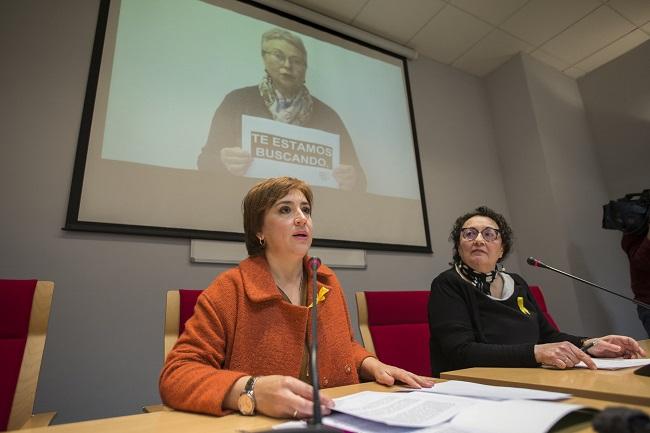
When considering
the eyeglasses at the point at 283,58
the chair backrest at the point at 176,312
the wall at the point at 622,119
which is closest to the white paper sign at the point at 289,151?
the eyeglasses at the point at 283,58

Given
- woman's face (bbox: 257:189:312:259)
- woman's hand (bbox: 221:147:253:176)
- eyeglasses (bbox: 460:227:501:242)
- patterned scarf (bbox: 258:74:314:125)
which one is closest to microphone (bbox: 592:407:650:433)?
woman's face (bbox: 257:189:312:259)

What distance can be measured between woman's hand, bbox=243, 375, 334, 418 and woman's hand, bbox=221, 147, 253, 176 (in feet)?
5.37

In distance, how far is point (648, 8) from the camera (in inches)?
114

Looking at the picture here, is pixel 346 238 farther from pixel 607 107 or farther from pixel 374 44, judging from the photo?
pixel 607 107

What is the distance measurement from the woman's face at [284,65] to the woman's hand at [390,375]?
194 cm

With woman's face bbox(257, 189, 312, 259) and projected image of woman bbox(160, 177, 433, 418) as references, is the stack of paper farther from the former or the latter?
woman's face bbox(257, 189, 312, 259)

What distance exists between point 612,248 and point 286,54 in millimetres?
3265

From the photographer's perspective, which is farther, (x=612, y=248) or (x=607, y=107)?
(x=607, y=107)

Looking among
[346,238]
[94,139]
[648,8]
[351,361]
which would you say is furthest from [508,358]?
[648,8]

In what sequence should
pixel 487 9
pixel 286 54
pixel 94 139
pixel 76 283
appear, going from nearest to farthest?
pixel 76 283
pixel 94 139
pixel 286 54
pixel 487 9

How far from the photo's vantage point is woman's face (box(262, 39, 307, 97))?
8.05 ft

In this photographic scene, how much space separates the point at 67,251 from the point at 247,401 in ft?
4.82

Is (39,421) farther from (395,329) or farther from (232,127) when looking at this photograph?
(232,127)

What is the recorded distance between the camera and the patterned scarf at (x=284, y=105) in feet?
7.76
